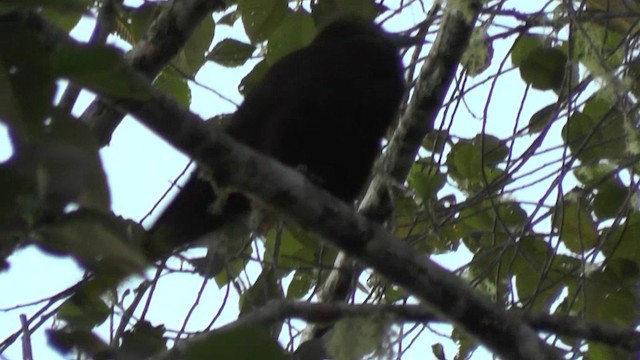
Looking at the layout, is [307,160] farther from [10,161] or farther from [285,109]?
[10,161]

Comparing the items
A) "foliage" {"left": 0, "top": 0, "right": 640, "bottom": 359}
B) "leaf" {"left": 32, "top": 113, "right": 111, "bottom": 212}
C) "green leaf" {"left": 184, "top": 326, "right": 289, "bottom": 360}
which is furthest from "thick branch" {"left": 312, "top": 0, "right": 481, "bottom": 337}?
"leaf" {"left": 32, "top": 113, "right": 111, "bottom": 212}

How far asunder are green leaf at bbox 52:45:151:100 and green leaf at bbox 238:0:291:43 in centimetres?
173

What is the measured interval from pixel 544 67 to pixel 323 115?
0.56 meters

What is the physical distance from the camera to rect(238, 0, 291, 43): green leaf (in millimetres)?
2367

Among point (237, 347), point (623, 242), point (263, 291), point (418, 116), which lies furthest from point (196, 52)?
point (237, 347)

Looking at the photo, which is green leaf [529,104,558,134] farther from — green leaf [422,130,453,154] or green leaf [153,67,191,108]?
green leaf [153,67,191,108]

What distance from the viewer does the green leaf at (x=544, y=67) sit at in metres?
2.29

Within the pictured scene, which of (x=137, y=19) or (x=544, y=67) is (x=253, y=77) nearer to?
(x=137, y=19)

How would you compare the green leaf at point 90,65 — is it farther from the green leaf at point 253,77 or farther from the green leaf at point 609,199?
the green leaf at point 253,77

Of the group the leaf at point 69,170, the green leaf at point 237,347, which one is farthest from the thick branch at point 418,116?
the leaf at point 69,170

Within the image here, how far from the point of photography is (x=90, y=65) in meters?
0.65

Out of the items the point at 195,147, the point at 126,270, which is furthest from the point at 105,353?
the point at 195,147

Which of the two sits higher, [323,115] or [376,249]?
[323,115]

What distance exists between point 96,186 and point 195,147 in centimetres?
72
